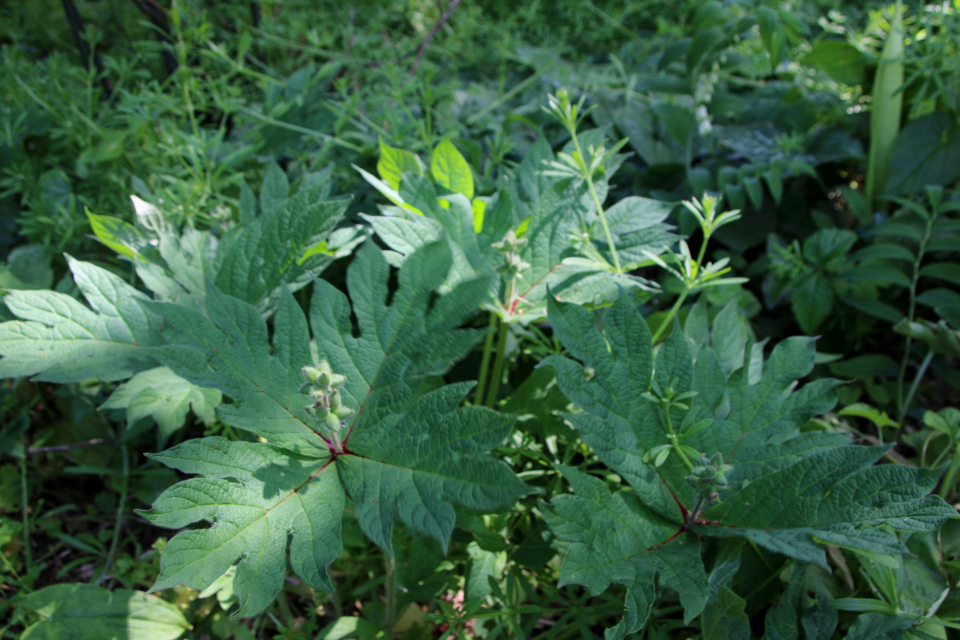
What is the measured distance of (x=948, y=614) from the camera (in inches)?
42.6

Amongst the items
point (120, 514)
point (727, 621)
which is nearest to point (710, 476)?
point (727, 621)

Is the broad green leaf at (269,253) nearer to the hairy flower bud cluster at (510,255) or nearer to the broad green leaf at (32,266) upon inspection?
the hairy flower bud cluster at (510,255)

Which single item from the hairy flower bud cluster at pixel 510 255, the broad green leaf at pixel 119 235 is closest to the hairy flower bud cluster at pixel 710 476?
the hairy flower bud cluster at pixel 510 255

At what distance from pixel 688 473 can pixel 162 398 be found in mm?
1044

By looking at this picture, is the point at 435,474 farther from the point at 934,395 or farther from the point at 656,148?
the point at 934,395

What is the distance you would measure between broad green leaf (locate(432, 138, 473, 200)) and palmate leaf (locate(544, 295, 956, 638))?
17.0 inches

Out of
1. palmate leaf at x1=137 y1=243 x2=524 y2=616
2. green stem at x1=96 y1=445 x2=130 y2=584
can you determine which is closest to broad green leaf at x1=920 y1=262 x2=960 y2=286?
palmate leaf at x1=137 y1=243 x2=524 y2=616

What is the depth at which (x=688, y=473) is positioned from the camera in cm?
111

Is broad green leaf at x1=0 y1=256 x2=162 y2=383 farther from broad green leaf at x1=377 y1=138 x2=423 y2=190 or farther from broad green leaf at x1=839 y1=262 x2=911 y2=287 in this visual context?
broad green leaf at x1=839 y1=262 x2=911 y2=287

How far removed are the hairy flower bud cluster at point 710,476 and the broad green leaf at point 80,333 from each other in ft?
3.49

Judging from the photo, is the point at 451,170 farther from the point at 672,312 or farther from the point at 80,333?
the point at 80,333

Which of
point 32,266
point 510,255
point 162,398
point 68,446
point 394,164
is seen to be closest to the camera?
point 510,255

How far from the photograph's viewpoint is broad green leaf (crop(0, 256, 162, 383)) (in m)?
1.18

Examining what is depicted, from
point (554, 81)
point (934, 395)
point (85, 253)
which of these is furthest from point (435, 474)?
point (554, 81)
